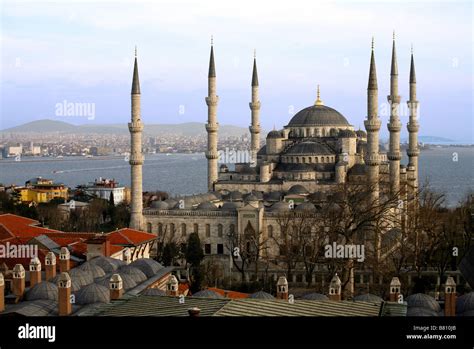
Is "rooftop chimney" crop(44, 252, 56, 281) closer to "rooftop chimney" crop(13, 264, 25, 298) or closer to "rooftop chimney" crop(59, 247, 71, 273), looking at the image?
"rooftop chimney" crop(59, 247, 71, 273)

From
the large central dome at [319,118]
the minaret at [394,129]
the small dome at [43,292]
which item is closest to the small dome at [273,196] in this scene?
the minaret at [394,129]

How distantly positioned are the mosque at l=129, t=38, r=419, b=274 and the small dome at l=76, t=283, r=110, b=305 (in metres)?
12.5

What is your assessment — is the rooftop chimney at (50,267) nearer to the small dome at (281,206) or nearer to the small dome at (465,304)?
the small dome at (465,304)

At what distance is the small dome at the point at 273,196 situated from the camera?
36.4m

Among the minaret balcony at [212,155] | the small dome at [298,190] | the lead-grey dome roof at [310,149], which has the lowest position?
the small dome at [298,190]

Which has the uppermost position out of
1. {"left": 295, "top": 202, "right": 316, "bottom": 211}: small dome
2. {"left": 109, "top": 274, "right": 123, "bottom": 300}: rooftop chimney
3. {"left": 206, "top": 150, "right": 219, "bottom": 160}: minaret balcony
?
{"left": 206, "top": 150, "right": 219, "bottom": 160}: minaret balcony

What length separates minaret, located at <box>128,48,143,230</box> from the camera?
32188 millimetres

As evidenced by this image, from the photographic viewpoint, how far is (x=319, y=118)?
4256 centimetres

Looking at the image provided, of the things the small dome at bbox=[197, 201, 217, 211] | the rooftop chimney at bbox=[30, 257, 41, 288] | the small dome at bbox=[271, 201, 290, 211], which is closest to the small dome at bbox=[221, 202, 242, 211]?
the small dome at bbox=[197, 201, 217, 211]

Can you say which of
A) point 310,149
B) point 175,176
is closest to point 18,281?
point 310,149

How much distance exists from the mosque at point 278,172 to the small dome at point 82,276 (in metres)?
11.1

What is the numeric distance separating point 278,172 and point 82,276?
20.4 m
